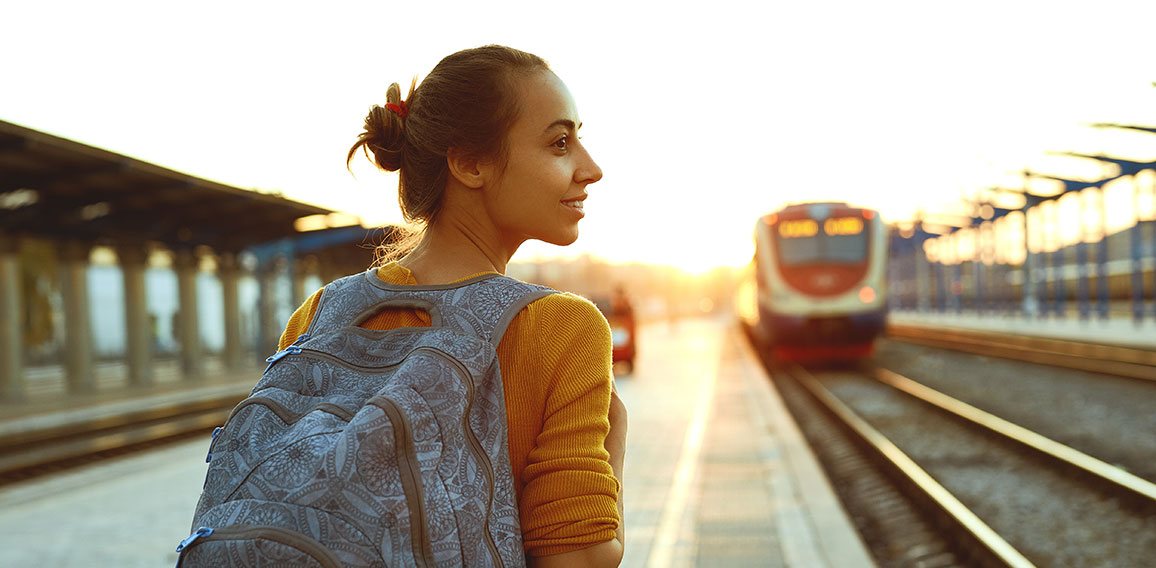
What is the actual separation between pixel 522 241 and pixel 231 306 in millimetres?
21431

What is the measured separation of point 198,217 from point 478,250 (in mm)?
15545

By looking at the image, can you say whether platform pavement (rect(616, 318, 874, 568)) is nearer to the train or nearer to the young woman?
the young woman

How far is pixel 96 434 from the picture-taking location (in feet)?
35.6

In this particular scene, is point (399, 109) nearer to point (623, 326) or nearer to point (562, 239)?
point (562, 239)

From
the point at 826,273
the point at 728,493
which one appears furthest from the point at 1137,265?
the point at 728,493

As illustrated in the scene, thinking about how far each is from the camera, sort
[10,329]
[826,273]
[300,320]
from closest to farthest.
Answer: [300,320]
[10,329]
[826,273]

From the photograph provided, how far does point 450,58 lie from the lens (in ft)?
4.09

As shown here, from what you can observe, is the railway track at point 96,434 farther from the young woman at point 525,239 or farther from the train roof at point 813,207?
the train roof at point 813,207

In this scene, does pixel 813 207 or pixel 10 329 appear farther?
pixel 813 207

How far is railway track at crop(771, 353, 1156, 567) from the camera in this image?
516 cm

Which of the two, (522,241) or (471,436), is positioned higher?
(522,241)

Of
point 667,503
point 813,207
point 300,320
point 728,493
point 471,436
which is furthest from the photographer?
point 813,207

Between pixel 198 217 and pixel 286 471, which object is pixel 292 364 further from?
pixel 198 217

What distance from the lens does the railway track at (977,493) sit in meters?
5.16
